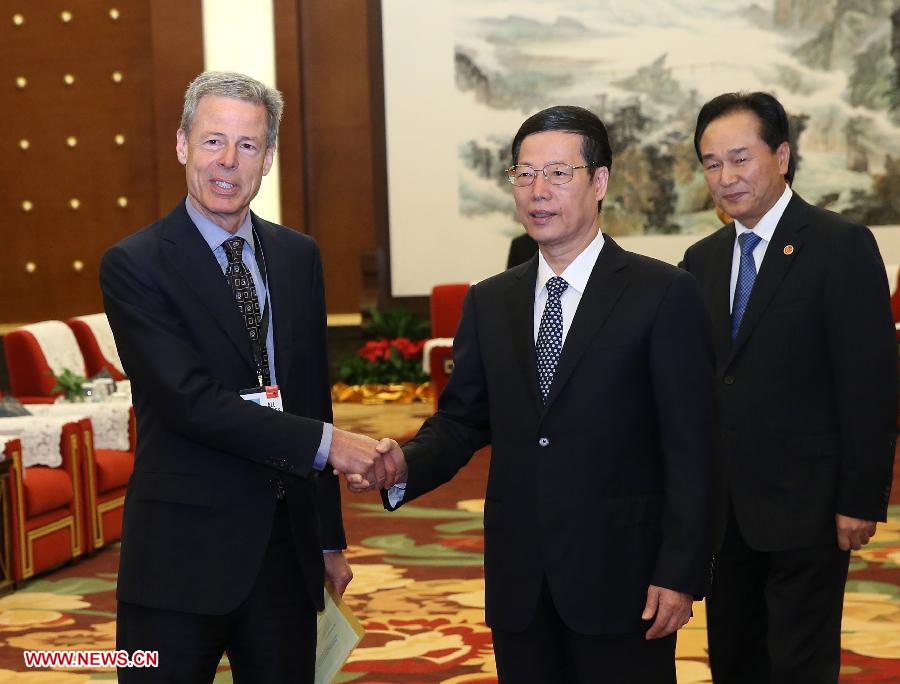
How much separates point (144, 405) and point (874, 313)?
5.63 ft

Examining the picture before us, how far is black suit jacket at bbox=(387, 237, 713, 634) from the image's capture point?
7.71ft

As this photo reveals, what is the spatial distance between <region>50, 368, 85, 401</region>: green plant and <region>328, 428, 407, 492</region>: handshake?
5107mm

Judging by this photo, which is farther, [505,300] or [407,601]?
[407,601]

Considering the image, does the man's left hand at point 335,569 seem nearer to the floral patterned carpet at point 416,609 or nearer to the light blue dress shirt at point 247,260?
the light blue dress shirt at point 247,260

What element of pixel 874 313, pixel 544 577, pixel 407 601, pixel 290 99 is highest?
pixel 290 99

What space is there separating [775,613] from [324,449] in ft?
4.06

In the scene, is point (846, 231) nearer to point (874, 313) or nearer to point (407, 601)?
point (874, 313)

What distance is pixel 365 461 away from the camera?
99.8 inches

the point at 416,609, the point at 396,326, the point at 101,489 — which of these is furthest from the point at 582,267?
the point at 396,326

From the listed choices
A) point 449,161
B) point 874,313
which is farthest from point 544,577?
point 449,161

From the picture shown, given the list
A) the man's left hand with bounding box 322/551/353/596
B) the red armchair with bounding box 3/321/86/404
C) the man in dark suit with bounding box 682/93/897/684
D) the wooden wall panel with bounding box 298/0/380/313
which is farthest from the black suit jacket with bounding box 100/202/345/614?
the wooden wall panel with bounding box 298/0/380/313

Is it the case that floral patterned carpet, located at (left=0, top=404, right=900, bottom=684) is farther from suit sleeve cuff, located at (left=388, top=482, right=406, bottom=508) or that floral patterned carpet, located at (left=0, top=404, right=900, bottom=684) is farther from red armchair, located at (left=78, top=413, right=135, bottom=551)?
suit sleeve cuff, located at (left=388, top=482, right=406, bottom=508)

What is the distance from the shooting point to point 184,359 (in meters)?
2.36

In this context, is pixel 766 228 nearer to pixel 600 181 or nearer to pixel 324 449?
pixel 600 181
